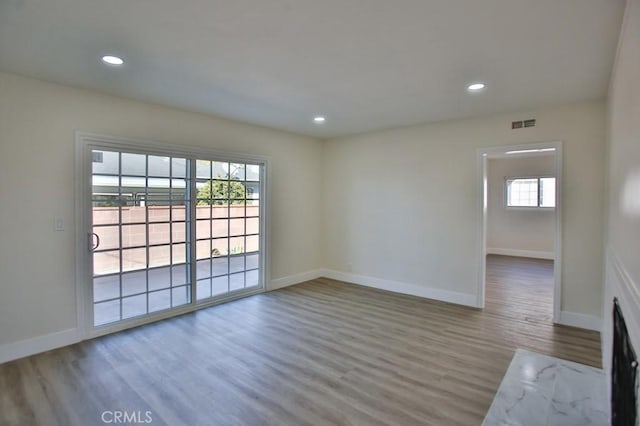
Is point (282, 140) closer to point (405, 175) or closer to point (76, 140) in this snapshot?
point (405, 175)

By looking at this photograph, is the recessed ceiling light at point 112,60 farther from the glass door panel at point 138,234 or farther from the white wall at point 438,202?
the white wall at point 438,202

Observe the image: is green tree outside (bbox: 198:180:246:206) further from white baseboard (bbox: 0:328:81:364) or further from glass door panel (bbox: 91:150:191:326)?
white baseboard (bbox: 0:328:81:364)

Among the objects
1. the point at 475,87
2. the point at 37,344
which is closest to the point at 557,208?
the point at 475,87

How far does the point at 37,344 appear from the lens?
3.31 meters

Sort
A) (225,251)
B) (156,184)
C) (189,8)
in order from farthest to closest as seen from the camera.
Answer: (225,251)
(156,184)
(189,8)

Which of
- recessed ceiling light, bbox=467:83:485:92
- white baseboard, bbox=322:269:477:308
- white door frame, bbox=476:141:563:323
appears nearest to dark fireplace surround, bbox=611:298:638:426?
recessed ceiling light, bbox=467:83:485:92

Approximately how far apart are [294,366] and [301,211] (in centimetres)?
341

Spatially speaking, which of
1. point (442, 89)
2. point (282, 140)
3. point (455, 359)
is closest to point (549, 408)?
point (455, 359)

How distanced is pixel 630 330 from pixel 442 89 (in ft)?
9.15

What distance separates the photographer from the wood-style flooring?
7.89 ft

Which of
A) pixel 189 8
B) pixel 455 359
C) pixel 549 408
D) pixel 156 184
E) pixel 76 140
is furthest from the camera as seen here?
pixel 156 184

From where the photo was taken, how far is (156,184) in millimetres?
4207

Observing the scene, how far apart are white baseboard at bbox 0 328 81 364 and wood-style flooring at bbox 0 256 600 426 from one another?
94mm

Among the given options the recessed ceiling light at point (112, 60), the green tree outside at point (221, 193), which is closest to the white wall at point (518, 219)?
the green tree outside at point (221, 193)
